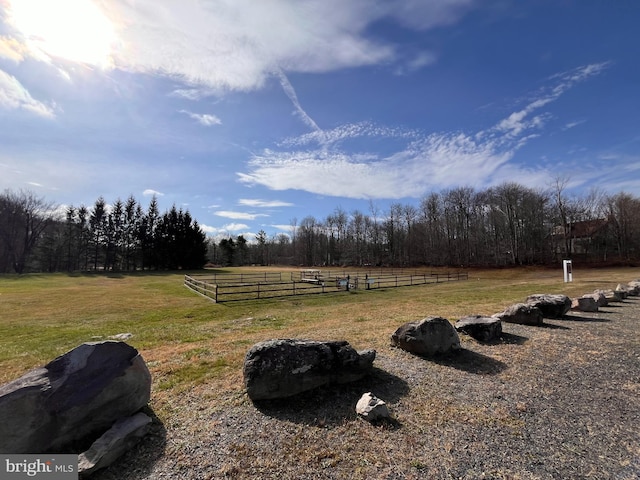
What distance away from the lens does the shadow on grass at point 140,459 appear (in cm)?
279

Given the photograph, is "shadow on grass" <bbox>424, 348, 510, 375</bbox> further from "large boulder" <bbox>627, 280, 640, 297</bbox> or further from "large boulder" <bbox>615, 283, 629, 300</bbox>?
"large boulder" <bbox>627, 280, 640, 297</bbox>

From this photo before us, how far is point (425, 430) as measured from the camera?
338 centimetres

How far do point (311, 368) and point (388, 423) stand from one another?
1195 millimetres

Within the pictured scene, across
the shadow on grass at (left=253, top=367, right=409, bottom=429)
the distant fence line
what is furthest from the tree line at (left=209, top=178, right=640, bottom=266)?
the shadow on grass at (left=253, top=367, right=409, bottom=429)

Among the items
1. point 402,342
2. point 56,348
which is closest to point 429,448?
point 402,342

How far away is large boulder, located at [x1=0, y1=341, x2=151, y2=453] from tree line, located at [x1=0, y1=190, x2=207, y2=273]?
5791 centimetres

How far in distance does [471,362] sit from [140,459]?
5224 millimetres

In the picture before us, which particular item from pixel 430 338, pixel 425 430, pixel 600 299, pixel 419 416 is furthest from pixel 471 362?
pixel 600 299

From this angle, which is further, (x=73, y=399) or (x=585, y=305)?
(x=585, y=305)

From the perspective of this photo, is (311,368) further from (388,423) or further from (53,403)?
(53,403)

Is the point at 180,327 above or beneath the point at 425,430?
beneath

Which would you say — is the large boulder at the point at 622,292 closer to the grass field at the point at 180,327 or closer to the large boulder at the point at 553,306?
the grass field at the point at 180,327

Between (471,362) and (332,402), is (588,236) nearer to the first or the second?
(471,362)

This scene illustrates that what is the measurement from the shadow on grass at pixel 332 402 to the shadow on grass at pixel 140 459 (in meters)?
1.15
